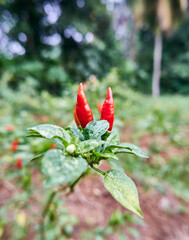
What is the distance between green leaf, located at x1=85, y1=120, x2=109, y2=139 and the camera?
403mm

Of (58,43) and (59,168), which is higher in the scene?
(58,43)

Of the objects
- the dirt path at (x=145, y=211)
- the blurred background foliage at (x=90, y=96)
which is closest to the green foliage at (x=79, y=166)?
the blurred background foliage at (x=90, y=96)

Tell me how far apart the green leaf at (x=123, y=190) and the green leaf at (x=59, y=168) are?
72mm

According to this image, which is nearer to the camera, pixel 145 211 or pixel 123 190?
pixel 123 190

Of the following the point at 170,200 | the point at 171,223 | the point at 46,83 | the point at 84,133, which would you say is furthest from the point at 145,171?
the point at 46,83

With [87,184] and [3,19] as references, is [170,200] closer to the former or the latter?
[87,184]

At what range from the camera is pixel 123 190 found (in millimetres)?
311

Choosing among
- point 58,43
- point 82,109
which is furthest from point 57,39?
point 82,109

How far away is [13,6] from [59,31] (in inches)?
71.5

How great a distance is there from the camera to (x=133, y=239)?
3.77ft

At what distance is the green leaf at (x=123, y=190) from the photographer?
29 centimetres

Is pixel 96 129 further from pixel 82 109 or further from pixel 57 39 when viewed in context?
pixel 57 39

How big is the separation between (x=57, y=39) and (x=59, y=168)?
331 inches

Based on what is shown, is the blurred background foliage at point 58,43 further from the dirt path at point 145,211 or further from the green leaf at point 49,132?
the green leaf at point 49,132
